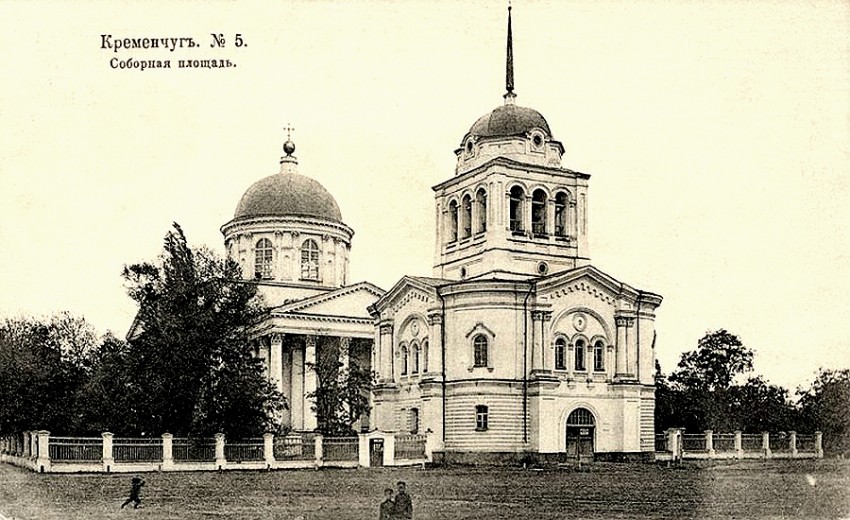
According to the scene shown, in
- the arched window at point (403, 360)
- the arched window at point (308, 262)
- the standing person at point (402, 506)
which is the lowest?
the standing person at point (402, 506)

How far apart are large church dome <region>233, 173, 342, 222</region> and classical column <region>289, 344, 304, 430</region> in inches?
320

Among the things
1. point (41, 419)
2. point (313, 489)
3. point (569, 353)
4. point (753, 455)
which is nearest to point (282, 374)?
point (41, 419)

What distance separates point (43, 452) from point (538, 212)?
2337cm

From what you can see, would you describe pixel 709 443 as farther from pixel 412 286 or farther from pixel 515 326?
pixel 412 286

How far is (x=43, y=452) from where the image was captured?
116ft

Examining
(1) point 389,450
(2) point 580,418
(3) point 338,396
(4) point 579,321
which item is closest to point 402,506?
(1) point 389,450

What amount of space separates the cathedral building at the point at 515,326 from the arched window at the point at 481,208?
5 centimetres

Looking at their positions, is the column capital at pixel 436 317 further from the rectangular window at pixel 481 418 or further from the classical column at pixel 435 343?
the rectangular window at pixel 481 418

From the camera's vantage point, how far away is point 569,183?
48.5m

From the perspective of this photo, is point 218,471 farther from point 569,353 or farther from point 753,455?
point 753,455

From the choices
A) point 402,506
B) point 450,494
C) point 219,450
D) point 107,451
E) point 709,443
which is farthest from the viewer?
point 709,443

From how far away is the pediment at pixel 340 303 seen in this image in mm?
58284

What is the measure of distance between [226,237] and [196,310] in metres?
27.1

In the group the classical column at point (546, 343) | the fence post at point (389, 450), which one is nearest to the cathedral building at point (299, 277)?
the classical column at point (546, 343)
